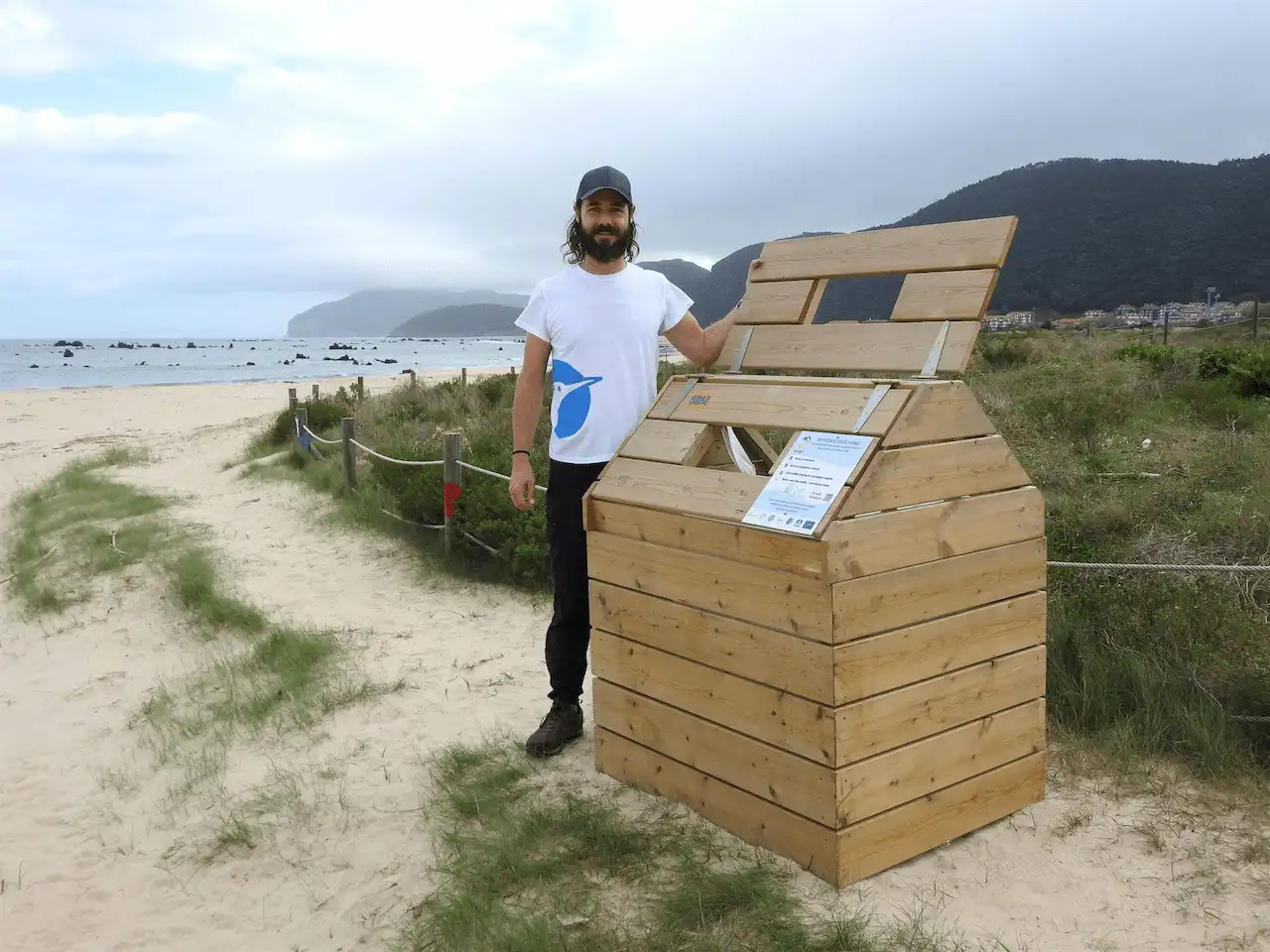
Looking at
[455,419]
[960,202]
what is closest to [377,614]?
[455,419]

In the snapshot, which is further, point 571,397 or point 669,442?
point 571,397

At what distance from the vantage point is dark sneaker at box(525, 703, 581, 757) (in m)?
3.99

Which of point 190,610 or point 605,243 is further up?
point 605,243

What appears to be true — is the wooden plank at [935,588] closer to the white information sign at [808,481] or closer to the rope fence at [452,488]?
the white information sign at [808,481]

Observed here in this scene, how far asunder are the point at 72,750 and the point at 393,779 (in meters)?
1.94

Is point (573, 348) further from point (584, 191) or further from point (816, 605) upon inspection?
point (816, 605)

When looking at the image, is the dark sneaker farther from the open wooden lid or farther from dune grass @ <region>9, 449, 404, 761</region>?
the open wooden lid

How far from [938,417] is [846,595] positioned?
0.63m

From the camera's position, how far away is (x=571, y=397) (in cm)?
370

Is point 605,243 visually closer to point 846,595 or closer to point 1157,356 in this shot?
point 846,595

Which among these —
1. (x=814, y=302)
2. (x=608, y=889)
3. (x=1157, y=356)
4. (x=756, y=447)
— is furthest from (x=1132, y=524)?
(x=1157, y=356)

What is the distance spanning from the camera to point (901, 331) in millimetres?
3111

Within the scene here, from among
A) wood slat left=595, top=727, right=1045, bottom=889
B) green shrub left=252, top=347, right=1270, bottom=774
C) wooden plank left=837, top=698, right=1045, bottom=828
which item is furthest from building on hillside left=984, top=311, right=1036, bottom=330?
wood slat left=595, top=727, right=1045, bottom=889

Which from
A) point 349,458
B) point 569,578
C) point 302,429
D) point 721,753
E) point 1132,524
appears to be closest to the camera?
point 721,753
